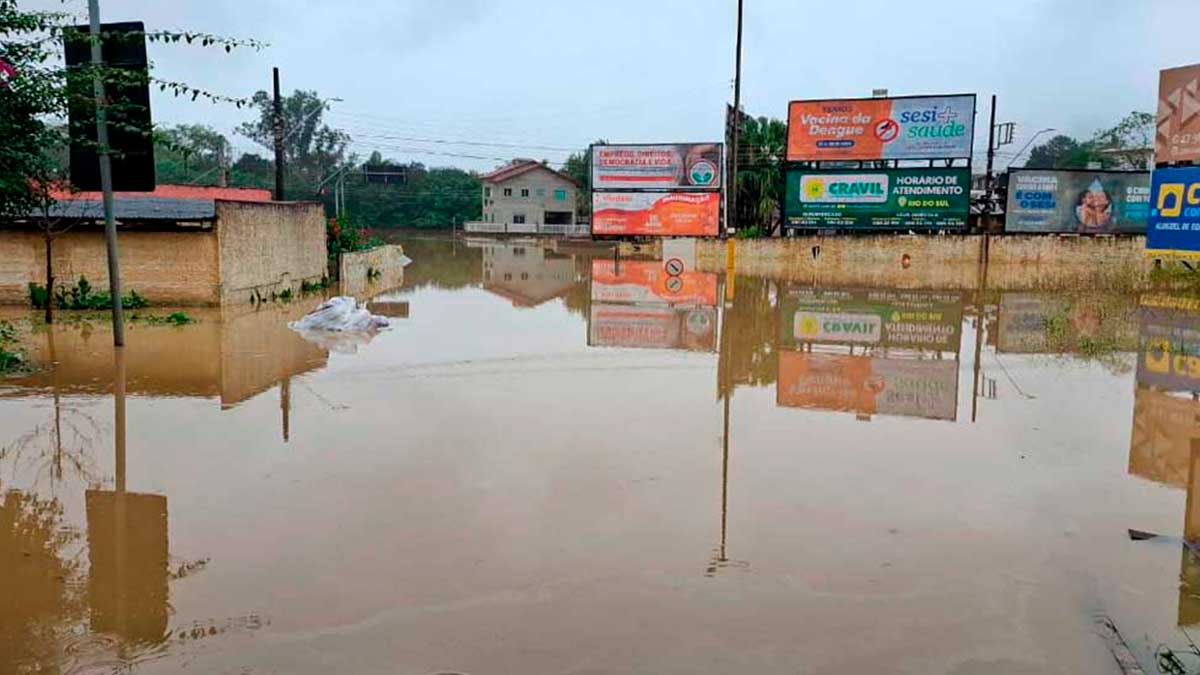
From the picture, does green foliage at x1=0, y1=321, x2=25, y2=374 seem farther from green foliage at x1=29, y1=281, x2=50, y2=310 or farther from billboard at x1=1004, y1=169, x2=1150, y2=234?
billboard at x1=1004, y1=169, x2=1150, y2=234

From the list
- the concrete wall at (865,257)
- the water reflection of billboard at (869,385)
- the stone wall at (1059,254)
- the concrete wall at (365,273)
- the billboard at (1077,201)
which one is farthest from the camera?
the billboard at (1077,201)

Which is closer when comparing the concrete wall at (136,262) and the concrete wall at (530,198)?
the concrete wall at (136,262)

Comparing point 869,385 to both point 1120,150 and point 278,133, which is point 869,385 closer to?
point 278,133

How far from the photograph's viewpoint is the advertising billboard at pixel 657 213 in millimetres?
36938

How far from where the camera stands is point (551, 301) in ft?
73.7

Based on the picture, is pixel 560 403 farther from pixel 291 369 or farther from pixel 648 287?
pixel 648 287

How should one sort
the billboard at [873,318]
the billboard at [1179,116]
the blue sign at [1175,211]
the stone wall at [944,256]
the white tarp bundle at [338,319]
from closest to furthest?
1. the billboard at [873,318]
2. the white tarp bundle at [338,319]
3. the blue sign at [1175,211]
4. the billboard at [1179,116]
5. the stone wall at [944,256]

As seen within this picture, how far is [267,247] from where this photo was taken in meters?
20.5

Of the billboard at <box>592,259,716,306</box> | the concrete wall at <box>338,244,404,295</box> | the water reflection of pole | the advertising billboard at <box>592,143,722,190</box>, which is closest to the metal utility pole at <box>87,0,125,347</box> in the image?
the water reflection of pole

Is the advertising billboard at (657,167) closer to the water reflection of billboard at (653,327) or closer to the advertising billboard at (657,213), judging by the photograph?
the advertising billboard at (657,213)

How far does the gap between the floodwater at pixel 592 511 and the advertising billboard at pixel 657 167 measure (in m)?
24.0

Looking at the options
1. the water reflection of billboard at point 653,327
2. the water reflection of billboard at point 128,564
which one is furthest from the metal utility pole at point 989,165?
the water reflection of billboard at point 128,564

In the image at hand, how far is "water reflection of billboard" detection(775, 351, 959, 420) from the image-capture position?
10227 millimetres

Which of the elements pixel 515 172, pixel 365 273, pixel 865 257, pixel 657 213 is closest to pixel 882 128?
pixel 865 257
